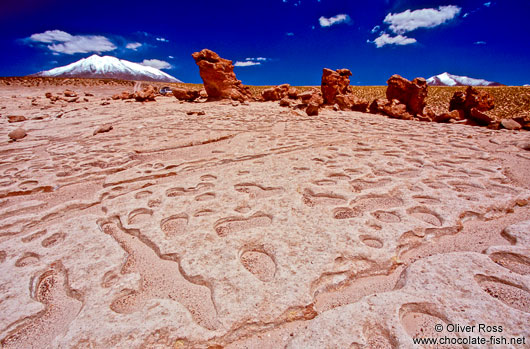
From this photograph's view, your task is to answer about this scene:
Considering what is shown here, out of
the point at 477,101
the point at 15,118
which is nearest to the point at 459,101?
the point at 477,101

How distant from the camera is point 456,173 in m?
4.16

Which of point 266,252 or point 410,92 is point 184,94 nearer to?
point 410,92

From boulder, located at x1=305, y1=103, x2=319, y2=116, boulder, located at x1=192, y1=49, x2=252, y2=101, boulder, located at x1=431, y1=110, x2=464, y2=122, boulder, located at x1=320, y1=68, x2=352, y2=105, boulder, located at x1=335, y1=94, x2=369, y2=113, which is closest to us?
boulder, located at x1=431, y1=110, x2=464, y2=122

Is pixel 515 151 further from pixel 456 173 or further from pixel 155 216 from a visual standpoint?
pixel 155 216

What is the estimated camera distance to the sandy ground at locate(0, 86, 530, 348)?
1667 millimetres

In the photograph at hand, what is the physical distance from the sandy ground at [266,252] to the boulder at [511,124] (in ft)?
16.5

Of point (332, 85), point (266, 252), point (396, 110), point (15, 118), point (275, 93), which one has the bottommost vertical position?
point (266, 252)

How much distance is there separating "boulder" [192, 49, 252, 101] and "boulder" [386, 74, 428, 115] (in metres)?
9.72

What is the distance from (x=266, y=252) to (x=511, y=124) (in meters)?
10.7

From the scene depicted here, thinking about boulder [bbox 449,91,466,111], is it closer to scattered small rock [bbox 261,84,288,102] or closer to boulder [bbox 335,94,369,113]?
boulder [bbox 335,94,369,113]

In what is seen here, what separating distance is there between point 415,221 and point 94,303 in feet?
9.83

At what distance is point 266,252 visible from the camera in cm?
239

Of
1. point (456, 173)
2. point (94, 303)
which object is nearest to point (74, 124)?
point (94, 303)

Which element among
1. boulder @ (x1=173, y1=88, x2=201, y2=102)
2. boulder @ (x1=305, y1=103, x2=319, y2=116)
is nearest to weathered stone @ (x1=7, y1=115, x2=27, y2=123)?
boulder @ (x1=173, y1=88, x2=201, y2=102)
